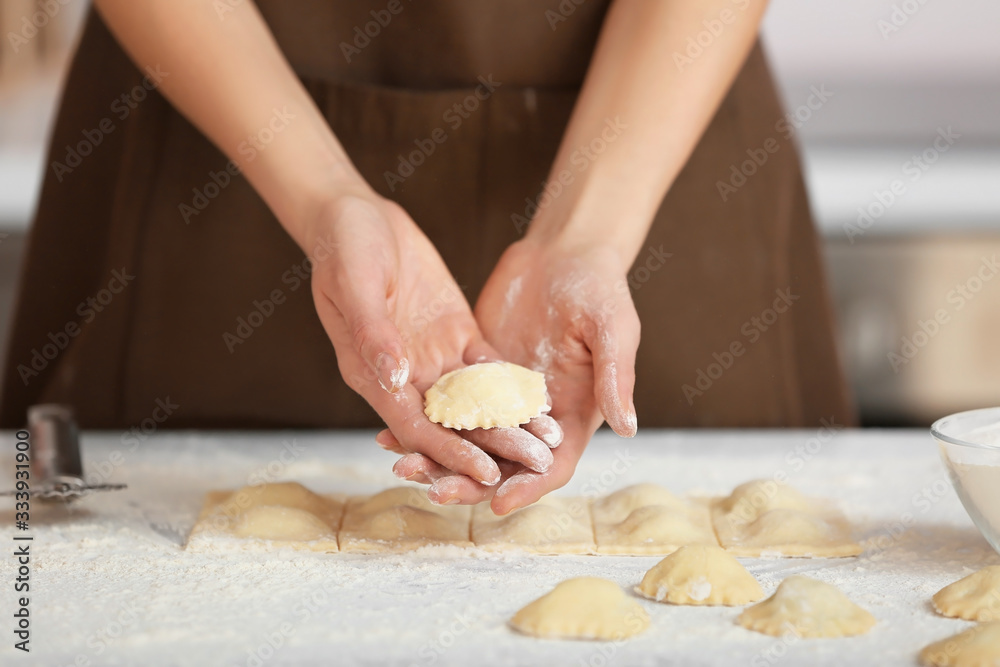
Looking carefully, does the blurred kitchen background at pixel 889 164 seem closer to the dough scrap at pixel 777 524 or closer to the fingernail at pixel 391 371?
the dough scrap at pixel 777 524

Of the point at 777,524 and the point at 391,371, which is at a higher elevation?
the point at 391,371

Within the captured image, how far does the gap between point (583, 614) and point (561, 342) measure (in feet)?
1.48

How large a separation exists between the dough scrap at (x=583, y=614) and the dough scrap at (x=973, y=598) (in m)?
0.29

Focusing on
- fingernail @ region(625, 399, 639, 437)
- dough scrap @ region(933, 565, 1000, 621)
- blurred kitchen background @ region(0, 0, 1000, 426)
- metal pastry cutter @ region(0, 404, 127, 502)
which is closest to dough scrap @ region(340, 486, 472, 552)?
fingernail @ region(625, 399, 639, 437)

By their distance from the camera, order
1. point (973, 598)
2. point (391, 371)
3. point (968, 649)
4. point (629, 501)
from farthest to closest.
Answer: point (629, 501), point (391, 371), point (973, 598), point (968, 649)

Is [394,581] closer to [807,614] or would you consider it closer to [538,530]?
[538,530]

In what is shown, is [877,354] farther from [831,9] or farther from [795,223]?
[795,223]

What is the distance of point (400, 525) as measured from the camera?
1089mm

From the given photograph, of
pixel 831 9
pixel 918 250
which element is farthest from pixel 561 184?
pixel 831 9

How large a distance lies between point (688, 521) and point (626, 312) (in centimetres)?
27

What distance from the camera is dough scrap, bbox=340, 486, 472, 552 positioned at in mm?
1060

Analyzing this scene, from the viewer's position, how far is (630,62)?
144cm

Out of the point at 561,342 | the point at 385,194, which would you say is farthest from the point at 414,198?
the point at 561,342

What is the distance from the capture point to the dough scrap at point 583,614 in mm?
806
